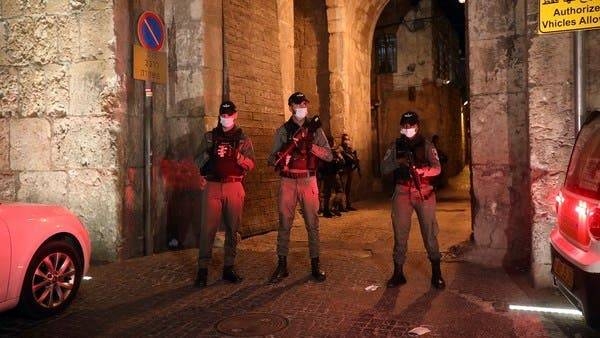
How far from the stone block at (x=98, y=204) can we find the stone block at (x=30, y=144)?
0.50 metres

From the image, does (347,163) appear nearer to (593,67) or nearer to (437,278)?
(437,278)

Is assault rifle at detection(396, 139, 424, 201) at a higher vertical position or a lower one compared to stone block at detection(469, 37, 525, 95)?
lower

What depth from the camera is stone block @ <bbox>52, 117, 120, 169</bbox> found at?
22.9 feet

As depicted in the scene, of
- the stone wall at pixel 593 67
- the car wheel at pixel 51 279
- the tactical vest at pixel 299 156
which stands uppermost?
the stone wall at pixel 593 67

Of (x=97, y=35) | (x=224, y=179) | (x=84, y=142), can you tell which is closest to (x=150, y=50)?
(x=97, y=35)

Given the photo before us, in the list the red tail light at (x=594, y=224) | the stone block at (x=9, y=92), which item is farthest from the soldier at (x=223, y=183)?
the red tail light at (x=594, y=224)

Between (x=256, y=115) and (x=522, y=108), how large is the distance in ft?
14.4

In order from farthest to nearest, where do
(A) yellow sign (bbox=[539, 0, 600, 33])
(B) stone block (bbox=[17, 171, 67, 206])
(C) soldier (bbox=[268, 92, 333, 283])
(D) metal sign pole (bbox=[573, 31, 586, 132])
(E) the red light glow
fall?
(B) stone block (bbox=[17, 171, 67, 206])
(C) soldier (bbox=[268, 92, 333, 283])
(D) metal sign pole (bbox=[573, 31, 586, 132])
(A) yellow sign (bbox=[539, 0, 600, 33])
(E) the red light glow

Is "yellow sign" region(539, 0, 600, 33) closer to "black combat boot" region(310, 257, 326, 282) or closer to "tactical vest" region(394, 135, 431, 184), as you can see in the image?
"tactical vest" region(394, 135, 431, 184)

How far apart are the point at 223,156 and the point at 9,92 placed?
3.74m

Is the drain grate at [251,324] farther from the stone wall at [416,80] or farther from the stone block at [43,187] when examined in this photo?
the stone wall at [416,80]

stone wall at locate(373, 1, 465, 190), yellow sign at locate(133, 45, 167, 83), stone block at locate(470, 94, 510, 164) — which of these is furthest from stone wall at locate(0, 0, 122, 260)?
stone wall at locate(373, 1, 465, 190)

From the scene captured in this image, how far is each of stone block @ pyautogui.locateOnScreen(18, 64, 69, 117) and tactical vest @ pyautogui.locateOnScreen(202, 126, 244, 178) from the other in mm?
2644

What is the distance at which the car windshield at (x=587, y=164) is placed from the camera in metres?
3.57
